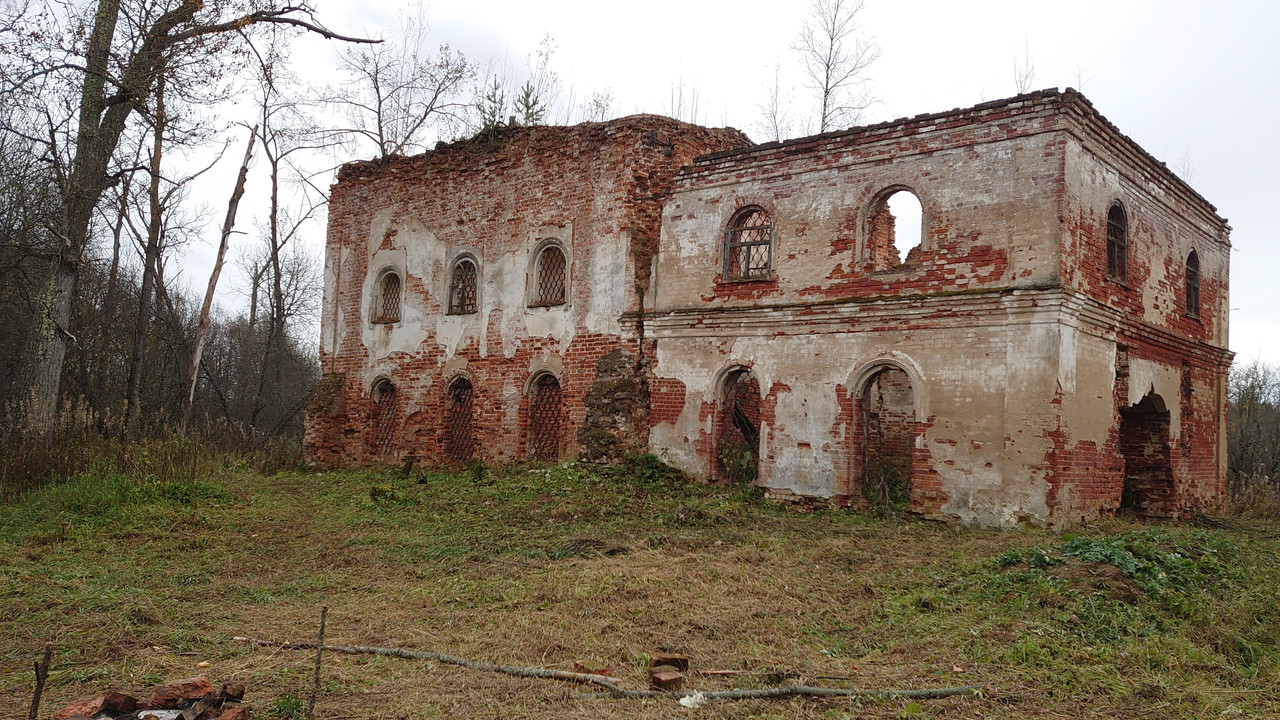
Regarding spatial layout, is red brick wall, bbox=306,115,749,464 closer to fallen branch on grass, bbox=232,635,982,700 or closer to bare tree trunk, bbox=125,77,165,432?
bare tree trunk, bbox=125,77,165,432

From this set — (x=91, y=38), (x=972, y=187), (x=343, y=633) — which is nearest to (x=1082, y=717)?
(x=343, y=633)

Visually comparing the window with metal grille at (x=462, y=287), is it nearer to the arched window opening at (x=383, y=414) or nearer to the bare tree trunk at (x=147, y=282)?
the arched window opening at (x=383, y=414)

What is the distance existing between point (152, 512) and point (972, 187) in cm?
1131

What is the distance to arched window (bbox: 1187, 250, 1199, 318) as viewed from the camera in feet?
51.6

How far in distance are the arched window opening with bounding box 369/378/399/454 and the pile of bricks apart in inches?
544

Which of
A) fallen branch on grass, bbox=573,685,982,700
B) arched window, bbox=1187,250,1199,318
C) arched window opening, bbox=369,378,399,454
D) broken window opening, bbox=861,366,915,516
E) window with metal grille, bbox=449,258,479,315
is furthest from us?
arched window opening, bbox=369,378,399,454

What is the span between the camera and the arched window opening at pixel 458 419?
17344mm

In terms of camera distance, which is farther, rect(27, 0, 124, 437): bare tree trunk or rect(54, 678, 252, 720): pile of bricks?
rect(27, 0, 124, 437): bare tree trunk

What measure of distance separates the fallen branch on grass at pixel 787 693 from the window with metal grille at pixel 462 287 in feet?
42.0

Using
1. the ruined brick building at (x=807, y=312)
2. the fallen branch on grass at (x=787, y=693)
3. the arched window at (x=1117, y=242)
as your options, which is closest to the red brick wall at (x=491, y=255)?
the ruined brick building at (x=807, y=312)

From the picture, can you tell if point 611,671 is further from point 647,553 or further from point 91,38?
point 91,38

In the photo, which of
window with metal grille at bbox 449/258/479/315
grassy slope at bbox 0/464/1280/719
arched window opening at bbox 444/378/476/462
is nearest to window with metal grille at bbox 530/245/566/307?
window with metal grille at bbox 449/258/479/315

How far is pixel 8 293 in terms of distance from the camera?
734 inches

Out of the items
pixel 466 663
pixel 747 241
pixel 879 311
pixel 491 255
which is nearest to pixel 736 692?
pixel 466 663
